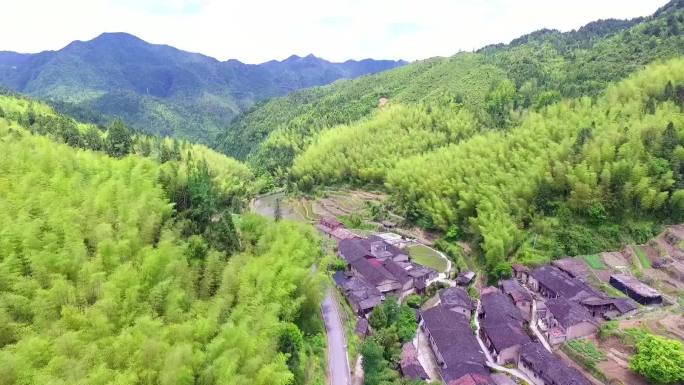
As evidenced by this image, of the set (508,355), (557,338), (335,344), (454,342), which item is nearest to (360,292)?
(335,344)

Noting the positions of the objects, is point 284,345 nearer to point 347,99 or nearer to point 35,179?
point 35,179

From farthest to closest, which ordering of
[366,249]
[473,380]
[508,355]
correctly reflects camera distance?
1. [366,249]
2. [508,355]
3. [473,380]

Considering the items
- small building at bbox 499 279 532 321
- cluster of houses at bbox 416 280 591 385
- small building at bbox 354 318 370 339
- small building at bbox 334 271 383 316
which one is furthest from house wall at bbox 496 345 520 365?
small building at bbox 334 271 383 316

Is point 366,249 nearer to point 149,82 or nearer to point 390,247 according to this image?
point 390,247

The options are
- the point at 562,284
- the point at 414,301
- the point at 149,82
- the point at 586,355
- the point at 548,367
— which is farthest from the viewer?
the point at 149,82

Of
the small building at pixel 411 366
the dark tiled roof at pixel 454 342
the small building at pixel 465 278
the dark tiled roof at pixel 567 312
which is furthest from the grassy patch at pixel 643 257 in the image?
the small building at pixel 411 366

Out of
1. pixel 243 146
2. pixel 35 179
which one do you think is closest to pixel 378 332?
pixel 35 179

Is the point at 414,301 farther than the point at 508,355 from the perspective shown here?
Yes

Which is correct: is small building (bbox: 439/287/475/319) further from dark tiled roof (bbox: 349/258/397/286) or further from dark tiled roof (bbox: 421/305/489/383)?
dark tiled roof (bbox: 349/258/397/286)
